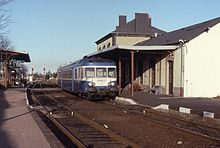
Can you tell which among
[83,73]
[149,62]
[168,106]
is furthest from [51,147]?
[149,62]

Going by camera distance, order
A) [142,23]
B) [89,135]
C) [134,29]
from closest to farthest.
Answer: [89,135]
[134,29]
[142,23]

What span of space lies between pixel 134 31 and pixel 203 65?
107ft

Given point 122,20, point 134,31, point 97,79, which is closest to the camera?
point 97,79

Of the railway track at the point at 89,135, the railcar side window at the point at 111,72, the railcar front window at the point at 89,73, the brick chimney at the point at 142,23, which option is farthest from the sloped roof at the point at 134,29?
the railway track at the point at 89,135

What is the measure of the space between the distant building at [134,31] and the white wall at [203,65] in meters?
30.0

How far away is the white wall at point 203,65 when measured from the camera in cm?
3038

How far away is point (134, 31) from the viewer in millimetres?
62719

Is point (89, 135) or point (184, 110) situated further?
point (184, 110)

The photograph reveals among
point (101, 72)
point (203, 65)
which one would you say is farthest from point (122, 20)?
point (101, 72)

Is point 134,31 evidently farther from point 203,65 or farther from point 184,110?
point 184,110

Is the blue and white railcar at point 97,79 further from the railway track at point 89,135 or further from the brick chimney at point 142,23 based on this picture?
the brick chimney at point 142,23

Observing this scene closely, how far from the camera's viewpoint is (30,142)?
9.80m

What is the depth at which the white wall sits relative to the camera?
30.4 meters

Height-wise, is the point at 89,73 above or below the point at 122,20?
below
